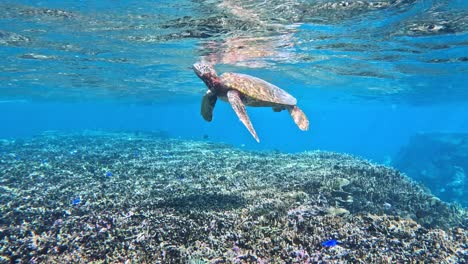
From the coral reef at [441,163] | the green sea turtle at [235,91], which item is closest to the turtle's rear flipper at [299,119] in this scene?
the green sea turtle at [235,91]

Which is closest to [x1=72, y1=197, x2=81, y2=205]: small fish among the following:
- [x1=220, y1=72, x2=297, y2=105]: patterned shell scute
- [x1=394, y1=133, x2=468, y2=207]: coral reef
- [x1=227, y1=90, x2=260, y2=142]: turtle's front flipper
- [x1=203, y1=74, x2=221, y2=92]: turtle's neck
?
[x1=203, y1=74, x2=221, y2=92]: turtle's neck

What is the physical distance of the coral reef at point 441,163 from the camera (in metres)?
25.1

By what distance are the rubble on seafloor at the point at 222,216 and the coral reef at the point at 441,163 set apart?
16864 millimetres

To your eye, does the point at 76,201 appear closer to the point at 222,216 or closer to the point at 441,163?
the point at 222,216

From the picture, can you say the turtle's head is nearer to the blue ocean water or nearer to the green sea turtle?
the green sea turtle

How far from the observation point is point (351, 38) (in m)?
17.6

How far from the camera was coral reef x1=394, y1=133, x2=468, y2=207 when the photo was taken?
82.5ft

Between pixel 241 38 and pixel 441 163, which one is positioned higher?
pixel 241 38

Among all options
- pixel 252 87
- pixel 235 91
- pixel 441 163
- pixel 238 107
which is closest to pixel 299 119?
pixel 252 87

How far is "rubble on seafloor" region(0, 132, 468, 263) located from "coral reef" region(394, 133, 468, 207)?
16864 mm

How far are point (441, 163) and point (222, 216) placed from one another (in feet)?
100

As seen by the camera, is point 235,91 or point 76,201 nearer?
point 235,91

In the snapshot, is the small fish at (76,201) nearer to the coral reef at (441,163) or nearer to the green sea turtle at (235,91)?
the green sea turtle at (235,91)

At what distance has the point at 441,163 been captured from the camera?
28.5m
